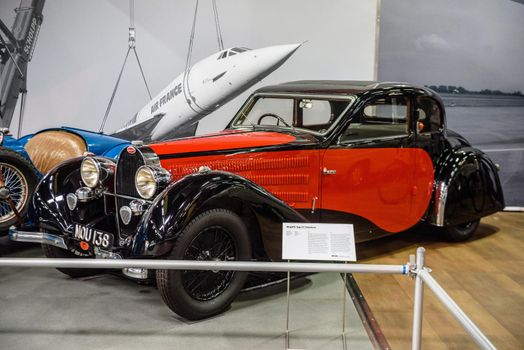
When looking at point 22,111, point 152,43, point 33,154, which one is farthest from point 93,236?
point 22,111

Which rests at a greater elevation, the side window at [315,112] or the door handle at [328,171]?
the side window at [315,112]

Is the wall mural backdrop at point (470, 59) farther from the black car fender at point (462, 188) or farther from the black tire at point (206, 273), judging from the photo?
the black tire at point (206, 273)

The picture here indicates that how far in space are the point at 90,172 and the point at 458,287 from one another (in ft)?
9.39

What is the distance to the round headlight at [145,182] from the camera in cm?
342

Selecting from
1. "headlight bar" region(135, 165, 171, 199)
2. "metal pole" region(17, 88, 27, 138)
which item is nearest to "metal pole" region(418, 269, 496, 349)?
"headlight bar" region(135, 165, 171, 199)

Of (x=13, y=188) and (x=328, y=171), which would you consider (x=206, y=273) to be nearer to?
(x=328, y=171)

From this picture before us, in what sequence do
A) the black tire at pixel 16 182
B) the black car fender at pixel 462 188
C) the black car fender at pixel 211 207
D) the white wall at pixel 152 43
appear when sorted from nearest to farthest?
the black car fender at pixel 211 207 → the black tire at pixel 16 182 → the black car fender at pixel 462 188 → the white wall at pixel 152 43

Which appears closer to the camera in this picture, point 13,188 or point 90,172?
point 90,172

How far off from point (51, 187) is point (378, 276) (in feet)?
8.58

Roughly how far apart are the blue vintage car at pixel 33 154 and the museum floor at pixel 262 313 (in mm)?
522

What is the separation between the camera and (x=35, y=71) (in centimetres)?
614

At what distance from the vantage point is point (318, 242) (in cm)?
289

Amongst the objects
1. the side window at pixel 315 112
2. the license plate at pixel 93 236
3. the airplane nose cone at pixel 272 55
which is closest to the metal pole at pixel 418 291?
the license plate at pixel 93 236

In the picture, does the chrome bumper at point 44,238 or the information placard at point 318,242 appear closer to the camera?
the information placard at point 318,242
